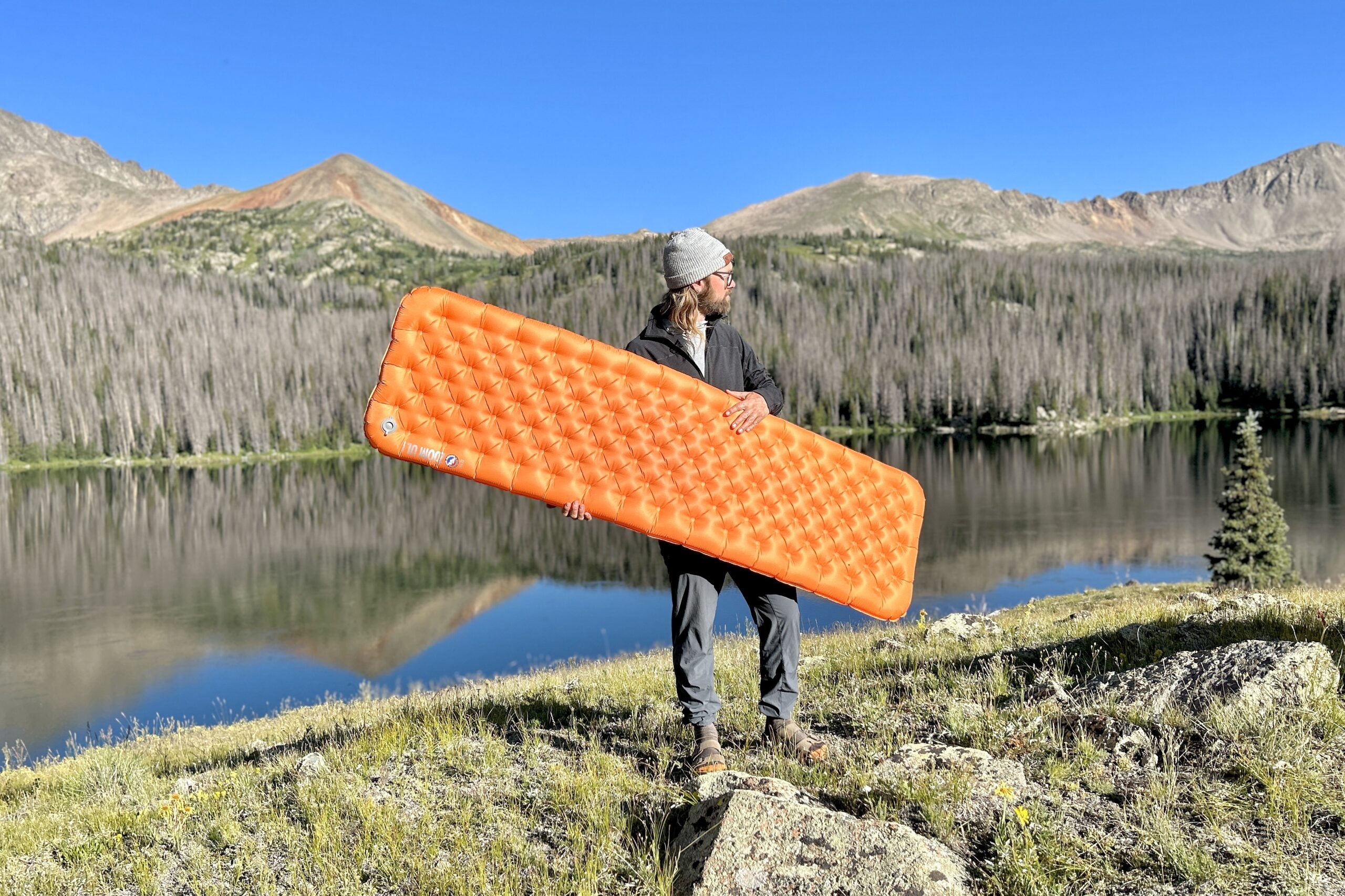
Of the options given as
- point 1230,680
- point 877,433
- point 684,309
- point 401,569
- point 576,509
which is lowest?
point 401,569

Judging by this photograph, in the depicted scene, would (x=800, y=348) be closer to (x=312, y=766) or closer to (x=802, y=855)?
(x=312, y=766)

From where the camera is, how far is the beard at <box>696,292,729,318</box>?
197 inches

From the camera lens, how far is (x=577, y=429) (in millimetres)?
5473

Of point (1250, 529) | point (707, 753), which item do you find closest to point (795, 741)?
point (707, 753)

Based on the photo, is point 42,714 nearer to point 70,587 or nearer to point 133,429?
point 70,587

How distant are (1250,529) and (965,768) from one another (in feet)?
63.9

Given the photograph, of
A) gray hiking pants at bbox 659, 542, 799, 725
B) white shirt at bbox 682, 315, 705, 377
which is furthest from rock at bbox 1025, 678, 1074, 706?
white shirt at bbox 682, 315, 705, 377

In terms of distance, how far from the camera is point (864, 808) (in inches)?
156

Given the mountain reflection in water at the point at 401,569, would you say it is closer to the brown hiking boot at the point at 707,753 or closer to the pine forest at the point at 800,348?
the brown hiking boot at the point at 707,753

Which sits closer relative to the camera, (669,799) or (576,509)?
(669,799)

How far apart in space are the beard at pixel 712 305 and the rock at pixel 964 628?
5.49 meters

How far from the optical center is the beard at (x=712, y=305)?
5.00 meters

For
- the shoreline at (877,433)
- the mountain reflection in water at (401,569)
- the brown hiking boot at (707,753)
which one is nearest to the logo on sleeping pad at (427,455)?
the brown hiking boot at (707,753)

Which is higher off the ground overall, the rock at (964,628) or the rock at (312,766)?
the rock at (312,766)
